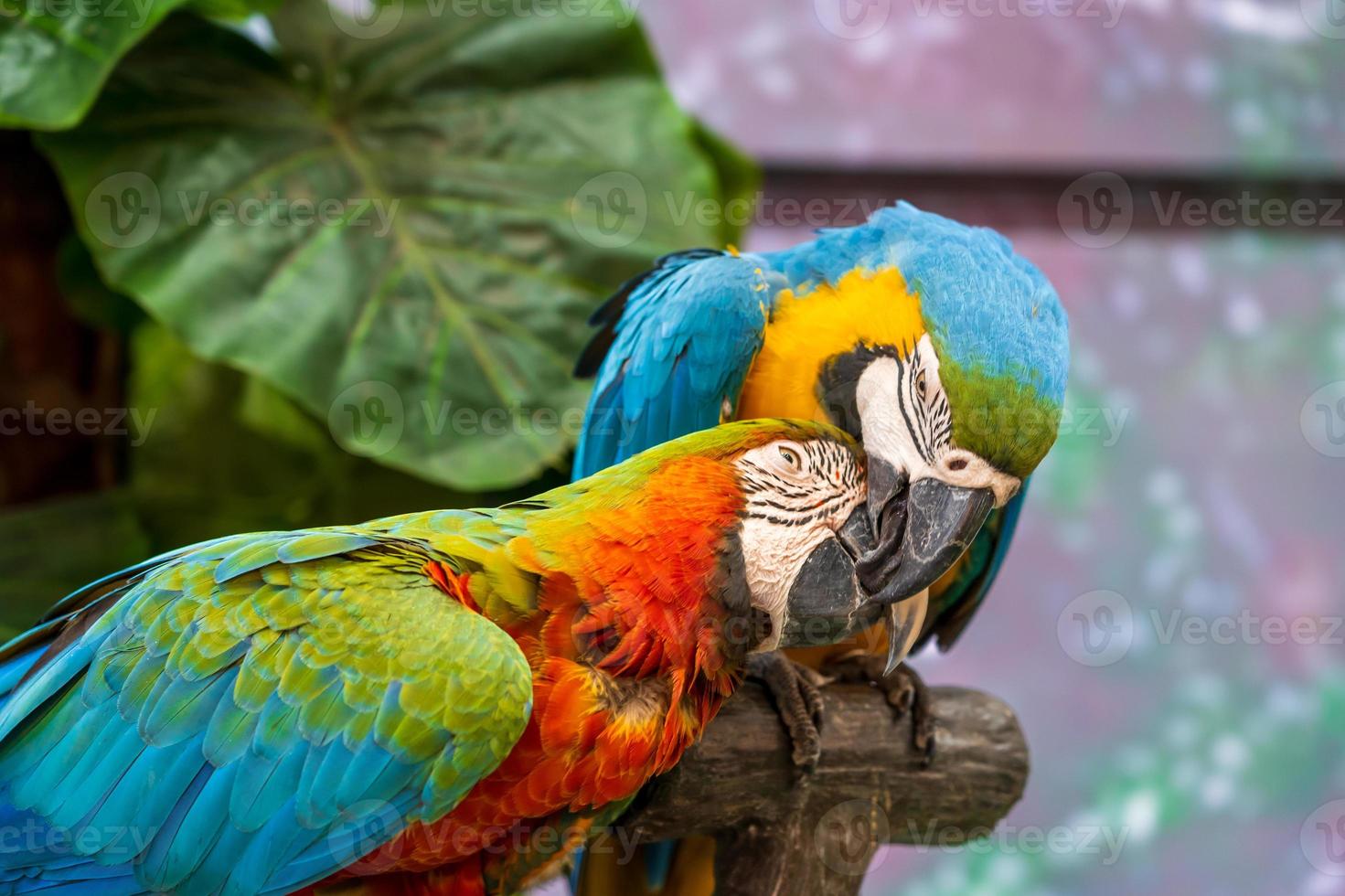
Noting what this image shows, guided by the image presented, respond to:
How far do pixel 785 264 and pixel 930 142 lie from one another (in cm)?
167

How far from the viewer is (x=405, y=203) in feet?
6.53

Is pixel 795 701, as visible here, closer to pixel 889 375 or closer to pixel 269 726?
pixel 889 375

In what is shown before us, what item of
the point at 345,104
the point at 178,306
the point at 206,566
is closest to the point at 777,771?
the point at 206,566

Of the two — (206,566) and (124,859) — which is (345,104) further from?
(124,859)

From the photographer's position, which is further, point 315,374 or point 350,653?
point 315,374

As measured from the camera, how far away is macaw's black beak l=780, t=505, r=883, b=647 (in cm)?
113

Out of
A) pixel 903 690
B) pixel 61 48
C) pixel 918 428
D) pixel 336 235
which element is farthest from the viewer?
pixel 336 235

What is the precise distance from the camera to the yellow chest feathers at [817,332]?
4.53 ft

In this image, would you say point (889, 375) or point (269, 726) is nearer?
point (269, 726)

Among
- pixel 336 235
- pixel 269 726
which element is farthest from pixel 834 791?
pixel 336 235

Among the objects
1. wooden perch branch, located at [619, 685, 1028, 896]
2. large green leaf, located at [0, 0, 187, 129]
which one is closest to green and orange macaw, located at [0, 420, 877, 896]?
wooden perch branch, located at [619, 685, 1028, 896]

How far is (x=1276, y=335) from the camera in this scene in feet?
10.0

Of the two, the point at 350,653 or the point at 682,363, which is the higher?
the point at 682,363

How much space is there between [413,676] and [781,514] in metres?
0.38
